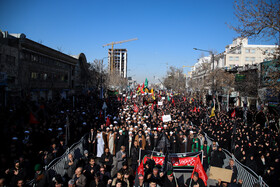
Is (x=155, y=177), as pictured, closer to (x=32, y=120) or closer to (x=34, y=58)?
(x=32, y=120)

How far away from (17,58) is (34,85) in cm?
467

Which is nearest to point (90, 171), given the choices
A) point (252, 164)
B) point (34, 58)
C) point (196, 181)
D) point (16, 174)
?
point (16, 174)

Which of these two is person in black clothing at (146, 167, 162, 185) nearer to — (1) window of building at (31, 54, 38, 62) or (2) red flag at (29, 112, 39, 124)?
(2) red flag at (29, 112, 39, 124)

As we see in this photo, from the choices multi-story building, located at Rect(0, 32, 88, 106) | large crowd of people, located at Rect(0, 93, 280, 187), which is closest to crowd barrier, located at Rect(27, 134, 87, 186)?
large crowd of people, located at Rect(0, 93, 280, 187)

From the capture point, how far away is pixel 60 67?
37.8 m

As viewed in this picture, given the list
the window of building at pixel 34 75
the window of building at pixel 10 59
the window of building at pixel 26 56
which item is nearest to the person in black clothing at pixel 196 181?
the window of building at pixel 10 59

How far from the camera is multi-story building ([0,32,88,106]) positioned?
21.1 m

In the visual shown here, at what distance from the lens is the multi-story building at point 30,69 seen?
21.1 meters

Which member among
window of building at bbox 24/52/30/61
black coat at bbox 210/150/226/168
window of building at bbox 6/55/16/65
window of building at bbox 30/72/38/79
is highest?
window of building at bbox 24/52/30/61

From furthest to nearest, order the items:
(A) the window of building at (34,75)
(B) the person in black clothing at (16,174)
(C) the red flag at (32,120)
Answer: (A) the window of building at (34,75), (C) the red flag at (32,120), (B) the person in black clothing at (16,174)

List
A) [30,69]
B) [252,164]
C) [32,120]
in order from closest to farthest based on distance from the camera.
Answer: [32,120] → [252,164] → [30,69]

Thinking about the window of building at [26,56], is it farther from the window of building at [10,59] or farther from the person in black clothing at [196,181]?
the person in black clothing at [196,181]

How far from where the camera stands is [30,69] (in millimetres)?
26297

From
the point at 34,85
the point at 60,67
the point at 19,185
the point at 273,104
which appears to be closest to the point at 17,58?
the point at 34,85
